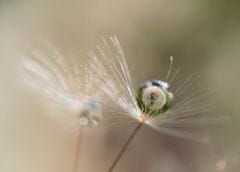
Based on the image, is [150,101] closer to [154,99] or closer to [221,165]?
[154,99]

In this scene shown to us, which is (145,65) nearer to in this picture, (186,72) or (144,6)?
(186,72)

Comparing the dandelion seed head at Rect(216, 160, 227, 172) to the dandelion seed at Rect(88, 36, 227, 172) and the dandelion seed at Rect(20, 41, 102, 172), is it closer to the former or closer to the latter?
the dandelion seed at Rect(88, 36, 227, 172)

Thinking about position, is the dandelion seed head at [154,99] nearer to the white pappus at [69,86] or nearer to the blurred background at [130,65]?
the white pappus at [69,86]

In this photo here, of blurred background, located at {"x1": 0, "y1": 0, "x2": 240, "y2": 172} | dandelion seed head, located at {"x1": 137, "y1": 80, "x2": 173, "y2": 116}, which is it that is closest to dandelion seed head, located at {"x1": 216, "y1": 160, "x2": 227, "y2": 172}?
blurred background, located at {"x1": 0, "y1": 0, "x2": 240, "y2": 172}

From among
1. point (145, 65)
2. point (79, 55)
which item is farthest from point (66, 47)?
point (145, 65)

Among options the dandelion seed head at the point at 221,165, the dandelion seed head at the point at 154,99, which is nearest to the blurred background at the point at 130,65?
the dandelion seed head at the point at 221,165

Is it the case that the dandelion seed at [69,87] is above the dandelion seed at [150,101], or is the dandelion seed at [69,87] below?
below
